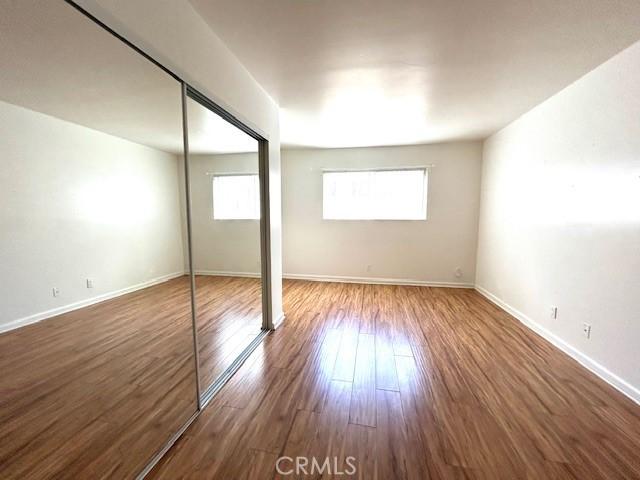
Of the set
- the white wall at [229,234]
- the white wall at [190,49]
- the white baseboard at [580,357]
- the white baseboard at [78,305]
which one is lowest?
the white baseboard at [580,357]

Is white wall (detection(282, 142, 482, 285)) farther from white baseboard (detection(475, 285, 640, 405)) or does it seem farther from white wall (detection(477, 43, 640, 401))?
white baseboard (detection(475, 285, 640, 405))

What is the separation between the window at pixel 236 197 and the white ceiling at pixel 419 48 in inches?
38.6

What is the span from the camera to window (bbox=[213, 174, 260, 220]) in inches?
108

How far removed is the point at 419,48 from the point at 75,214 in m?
2.48

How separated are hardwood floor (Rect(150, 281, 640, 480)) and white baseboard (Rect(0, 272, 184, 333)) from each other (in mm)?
959

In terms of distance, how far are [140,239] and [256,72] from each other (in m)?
1.67

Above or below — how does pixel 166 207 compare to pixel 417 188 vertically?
below

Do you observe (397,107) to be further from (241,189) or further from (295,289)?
(295,289)

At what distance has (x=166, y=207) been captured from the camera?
185 centimetres

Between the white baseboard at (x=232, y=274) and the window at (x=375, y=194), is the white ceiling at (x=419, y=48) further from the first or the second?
the white baseboard at (x=232, y=274)

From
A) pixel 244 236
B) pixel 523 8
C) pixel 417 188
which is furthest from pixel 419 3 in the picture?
pixel 417 188

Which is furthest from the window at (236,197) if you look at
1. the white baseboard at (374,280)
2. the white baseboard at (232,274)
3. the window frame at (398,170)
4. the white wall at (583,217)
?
the white wall at (583,217)

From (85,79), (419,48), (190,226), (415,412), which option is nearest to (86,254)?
(190,226)

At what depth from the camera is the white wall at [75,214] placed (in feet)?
3.50
